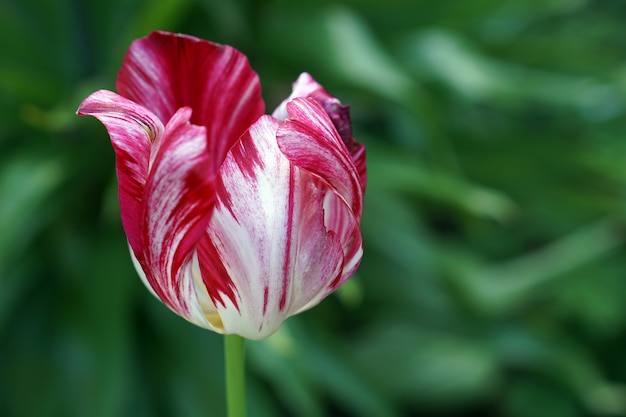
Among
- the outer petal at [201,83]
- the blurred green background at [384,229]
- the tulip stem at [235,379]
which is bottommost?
the blurred green background at [384,229]

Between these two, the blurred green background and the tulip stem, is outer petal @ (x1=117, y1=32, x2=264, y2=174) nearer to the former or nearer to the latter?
the tulip stem

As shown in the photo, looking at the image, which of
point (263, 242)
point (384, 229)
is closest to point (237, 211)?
point (263, 242)

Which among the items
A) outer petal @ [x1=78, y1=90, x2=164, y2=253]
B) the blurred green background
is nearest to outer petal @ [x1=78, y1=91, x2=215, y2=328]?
outer petal @ [x1=78, y1=90, x2=164, y2=253]

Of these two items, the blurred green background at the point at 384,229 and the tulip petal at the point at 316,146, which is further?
the blurred green background at the point at 384,229

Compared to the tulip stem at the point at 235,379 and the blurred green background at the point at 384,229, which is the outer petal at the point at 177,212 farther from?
the blurred green background at the point at 384,229

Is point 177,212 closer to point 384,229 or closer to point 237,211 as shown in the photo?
point 237,211

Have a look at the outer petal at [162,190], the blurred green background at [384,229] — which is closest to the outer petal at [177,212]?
the outer petal at [162,190]

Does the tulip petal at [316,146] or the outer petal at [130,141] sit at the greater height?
the tulip petal at [316,146]

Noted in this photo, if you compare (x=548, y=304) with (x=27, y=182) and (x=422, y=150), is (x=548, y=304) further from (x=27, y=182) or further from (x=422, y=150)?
(x=27, y=182)
